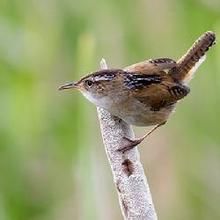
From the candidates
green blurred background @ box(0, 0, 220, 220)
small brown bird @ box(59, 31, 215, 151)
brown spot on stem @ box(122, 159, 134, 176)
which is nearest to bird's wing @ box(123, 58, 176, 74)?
small brown bird @ box(59, 31, 215, 151)

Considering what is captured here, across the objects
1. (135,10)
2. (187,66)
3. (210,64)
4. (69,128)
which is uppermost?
(135,10)

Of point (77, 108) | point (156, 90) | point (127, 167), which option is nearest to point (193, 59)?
point (156, 90)

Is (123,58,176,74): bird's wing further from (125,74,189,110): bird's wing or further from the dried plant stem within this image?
the dried plant stem

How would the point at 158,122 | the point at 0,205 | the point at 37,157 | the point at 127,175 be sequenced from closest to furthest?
1. the point at 127,175
2. the point at 158,122
3. the point at 0,205
4. the point at 37,157

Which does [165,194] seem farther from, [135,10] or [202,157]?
[135,10]

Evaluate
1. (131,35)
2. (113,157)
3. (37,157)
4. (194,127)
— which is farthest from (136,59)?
(113,157)

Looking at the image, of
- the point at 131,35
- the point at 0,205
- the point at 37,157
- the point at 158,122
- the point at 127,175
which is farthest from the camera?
the point at 131,35

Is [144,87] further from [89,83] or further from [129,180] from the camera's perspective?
[129,180]

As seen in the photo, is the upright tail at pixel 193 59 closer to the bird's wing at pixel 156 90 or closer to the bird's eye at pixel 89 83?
the bird's wing at pixel 156 90
